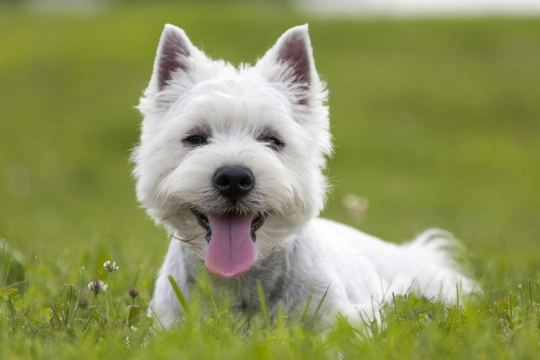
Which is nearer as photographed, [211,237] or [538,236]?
[211,237]

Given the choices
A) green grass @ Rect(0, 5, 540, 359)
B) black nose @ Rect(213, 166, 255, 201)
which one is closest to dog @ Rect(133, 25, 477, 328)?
black nose @ Rect(213, 166, 255, 201)

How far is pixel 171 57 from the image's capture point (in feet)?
18.9

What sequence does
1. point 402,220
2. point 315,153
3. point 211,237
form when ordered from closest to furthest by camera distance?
point 211,237, point 315,153, point 402,220

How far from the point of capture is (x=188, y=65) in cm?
571

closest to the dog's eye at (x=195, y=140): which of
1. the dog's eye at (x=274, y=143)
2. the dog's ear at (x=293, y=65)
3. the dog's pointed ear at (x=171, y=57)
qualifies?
the dog's eye at (x=274, y=143)

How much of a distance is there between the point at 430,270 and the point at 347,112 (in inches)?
745

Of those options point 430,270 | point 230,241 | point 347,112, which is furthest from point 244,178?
point 347,112

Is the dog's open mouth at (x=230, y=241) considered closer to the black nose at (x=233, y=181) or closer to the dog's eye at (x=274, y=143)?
the black nose at (x=233, y=181)

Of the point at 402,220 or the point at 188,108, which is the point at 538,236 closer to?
the point at 402,220

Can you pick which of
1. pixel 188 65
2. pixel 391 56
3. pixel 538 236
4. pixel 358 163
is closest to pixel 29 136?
pixel 358 163

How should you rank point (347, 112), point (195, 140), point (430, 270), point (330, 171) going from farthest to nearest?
point (347, 112) → point (330, 171) → point (430, 270) → point (195, 140)

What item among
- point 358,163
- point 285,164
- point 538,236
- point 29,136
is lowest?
point 29,136

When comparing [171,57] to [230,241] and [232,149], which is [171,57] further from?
[230,241]

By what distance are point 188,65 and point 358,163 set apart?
56.7 feet
